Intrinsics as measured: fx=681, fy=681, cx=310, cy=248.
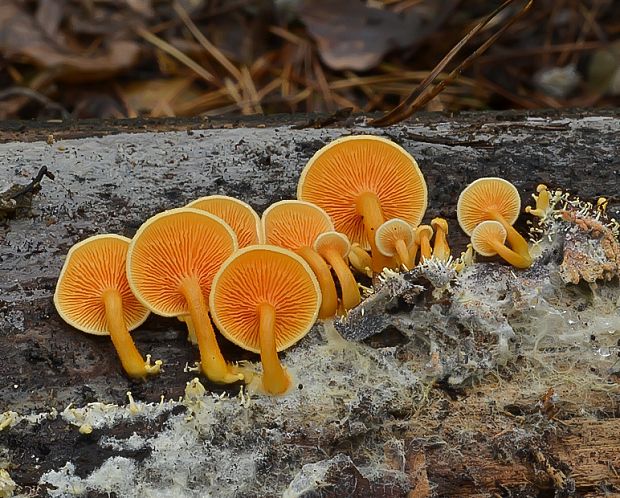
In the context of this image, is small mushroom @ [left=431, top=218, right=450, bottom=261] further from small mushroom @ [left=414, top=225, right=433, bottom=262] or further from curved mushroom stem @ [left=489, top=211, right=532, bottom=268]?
curved mushroom stem @ [left=489, top=211, right=532, bottom=268]

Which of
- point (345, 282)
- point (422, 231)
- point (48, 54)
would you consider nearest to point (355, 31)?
point (48, 54)

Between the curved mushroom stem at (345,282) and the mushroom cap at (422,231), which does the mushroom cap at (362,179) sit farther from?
the curved mushroom stem at (345,282)

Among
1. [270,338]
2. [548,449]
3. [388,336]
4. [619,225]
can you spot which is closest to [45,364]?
[270,338]

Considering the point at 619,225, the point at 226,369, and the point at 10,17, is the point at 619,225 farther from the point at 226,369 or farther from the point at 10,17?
the point at 10,17

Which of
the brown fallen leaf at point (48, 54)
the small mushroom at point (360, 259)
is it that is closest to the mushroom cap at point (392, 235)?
the small mushroom at point (360, 259)

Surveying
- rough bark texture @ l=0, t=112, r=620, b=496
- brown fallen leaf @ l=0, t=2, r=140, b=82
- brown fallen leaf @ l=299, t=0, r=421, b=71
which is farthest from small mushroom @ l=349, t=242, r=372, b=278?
brown fallen leaf @ l=0, t=2, r=140, b=82

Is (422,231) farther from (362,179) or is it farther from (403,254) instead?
(362,179)
